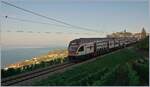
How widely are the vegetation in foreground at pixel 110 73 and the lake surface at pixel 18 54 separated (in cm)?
57

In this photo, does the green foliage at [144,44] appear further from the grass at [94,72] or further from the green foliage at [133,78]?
the green foliage at [133,78]

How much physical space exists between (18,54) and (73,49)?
3.90 feet

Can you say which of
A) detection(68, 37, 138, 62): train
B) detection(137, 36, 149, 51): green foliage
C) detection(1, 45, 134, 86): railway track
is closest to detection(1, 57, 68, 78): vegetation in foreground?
detection(1, 45, 134, 86): railway track

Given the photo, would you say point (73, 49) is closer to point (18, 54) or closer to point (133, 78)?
point (18, 54)

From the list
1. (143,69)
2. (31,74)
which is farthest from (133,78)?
(31,74)

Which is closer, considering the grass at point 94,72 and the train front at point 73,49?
the grass at point 94,72

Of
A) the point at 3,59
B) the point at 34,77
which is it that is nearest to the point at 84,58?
the point at 34,77

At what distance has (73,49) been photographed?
21.9 feet

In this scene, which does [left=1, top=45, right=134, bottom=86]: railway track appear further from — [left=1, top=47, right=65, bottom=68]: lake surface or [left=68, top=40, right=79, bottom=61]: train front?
[left=1, top=47, right=65, bottom=68]: lake surface

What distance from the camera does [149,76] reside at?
6.04 metres

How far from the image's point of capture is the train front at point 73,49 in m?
6.59

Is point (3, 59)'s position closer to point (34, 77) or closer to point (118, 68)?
point (34, 77)

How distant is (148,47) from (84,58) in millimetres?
1402

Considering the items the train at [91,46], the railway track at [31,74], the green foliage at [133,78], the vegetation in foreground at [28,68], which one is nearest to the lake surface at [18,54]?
the vegetation in foreground at [28,68]
